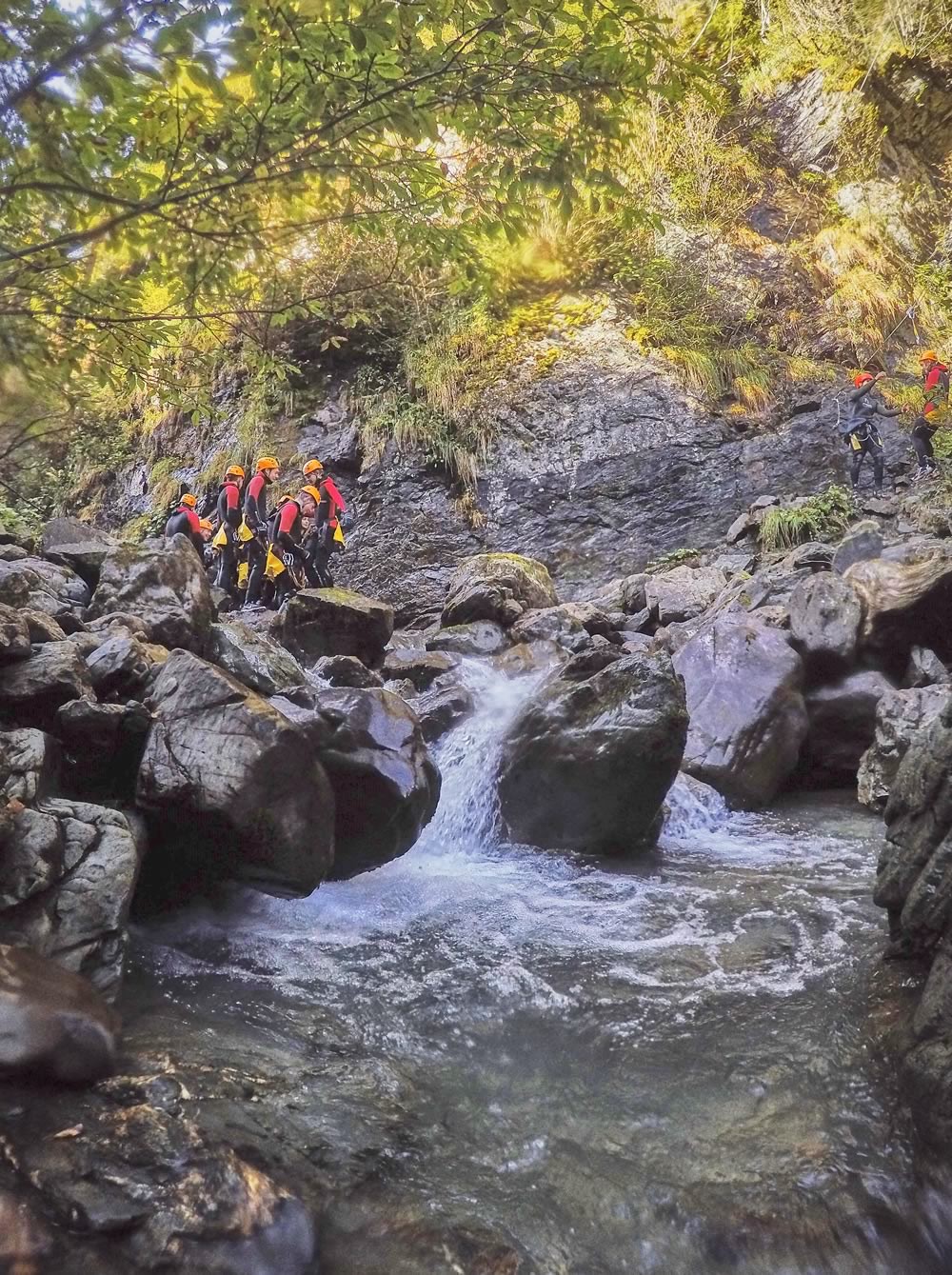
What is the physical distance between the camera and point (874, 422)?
14.3 metres

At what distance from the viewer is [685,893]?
5098mm

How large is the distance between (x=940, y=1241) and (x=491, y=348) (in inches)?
644

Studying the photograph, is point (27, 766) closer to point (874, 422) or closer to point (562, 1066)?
point (562, 1066)

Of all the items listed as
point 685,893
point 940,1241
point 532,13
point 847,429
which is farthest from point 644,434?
point 940,1241

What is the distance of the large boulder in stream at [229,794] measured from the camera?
4426mm

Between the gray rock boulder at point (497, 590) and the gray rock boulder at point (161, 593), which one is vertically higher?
the gray rock boulder at point (497, 590)

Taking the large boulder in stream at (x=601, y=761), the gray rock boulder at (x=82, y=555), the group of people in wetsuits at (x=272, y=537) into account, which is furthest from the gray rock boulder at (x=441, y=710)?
the group of people in wetsuits at (x=272, y=537)

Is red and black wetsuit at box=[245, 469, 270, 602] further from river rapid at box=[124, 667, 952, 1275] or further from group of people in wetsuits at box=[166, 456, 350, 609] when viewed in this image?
river rapid at box=[124, 667, 952, 1275]

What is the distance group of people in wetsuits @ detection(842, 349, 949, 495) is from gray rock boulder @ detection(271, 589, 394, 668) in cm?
915

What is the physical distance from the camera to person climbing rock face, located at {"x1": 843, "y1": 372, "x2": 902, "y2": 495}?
13.6m

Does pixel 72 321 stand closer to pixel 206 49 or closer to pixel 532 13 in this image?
pixel 206 49

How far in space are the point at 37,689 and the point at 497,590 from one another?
→ 7428 mm

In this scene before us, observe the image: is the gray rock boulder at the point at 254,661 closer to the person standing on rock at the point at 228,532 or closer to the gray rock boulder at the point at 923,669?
the gray rock boulder at the point at 923,669

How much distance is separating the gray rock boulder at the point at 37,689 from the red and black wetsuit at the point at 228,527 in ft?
29.9
